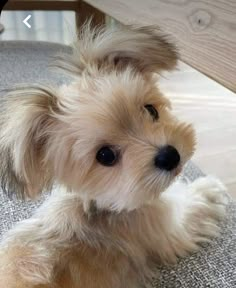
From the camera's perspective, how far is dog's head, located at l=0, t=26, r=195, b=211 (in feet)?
2.50

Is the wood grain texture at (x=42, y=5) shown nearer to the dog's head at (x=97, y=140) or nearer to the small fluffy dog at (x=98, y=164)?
the small fluffy dog at (x=98, y=164)

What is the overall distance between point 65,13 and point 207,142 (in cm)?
122

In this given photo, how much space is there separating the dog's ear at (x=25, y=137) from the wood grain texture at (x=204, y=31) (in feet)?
1.10

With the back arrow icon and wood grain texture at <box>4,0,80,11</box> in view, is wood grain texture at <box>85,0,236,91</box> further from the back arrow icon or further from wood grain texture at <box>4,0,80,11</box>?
the back arrow icon

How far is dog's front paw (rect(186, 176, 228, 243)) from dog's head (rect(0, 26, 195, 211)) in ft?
0.81

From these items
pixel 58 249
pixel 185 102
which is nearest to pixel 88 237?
pixel 58 249

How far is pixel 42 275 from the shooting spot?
2.56 feet

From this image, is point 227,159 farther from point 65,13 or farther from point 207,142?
point 65,13

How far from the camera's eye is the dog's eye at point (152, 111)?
0.82 m

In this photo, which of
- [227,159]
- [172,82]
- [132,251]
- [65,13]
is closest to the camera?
[132,251]

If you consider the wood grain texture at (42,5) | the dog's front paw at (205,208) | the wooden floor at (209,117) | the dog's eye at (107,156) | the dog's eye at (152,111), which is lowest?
the wooden floor at (209,117)

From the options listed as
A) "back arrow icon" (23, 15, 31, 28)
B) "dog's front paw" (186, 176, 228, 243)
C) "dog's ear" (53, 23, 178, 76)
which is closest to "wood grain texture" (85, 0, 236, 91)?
"dog's ear" (53, 23, 178, 76)

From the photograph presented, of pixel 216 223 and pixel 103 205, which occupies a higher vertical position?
pixel 103 205

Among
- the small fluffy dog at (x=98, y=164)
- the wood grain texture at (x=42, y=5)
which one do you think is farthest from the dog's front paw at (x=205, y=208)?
the wood grain texture at (x=42, y=5)
